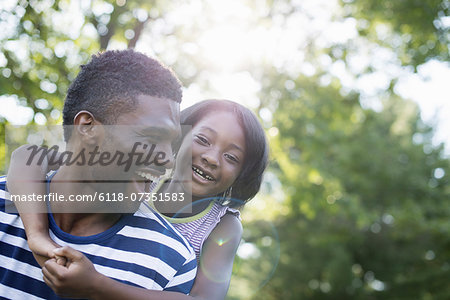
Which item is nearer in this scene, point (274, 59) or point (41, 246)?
point (41, 246)

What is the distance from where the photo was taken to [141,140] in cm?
164

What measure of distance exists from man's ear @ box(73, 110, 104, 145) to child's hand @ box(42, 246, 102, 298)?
44 centimetres

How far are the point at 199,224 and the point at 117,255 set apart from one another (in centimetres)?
100

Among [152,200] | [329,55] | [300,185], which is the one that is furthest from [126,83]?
[329,55]

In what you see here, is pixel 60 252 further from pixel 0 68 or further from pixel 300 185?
pixel 300 185

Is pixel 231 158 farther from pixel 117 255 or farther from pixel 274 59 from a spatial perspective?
pixel 274 59

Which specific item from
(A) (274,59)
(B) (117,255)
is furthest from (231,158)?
(A) (274,59)

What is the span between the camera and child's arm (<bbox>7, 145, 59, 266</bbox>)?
1487mm

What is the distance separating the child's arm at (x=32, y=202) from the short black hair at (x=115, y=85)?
0.20m

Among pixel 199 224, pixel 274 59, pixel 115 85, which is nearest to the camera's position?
pixel 115 85

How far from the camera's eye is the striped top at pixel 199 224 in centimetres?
244

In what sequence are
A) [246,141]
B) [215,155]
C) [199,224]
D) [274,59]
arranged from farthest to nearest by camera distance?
[274,59] → [246,141] → [215,155] → [199,224]

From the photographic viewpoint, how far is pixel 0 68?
5535mm

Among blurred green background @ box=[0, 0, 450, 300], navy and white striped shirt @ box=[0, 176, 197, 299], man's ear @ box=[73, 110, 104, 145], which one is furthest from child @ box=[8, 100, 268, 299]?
blurred green background @ box=[0, 0, 450, 300]
